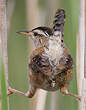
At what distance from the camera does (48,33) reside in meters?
1.38

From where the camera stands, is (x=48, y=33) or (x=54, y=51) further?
(x=48, y=33)

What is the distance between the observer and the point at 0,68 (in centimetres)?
113

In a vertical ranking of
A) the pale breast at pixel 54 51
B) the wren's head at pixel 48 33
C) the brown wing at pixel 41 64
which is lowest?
the brown wing at pixel 41 64

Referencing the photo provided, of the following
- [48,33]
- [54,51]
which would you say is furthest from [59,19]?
[54,51]

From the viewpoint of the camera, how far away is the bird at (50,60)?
1282mm

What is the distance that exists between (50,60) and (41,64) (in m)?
0.05

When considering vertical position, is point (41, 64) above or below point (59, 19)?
below

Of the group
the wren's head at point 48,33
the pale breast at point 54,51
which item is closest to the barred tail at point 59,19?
the wren's head at point 48,33

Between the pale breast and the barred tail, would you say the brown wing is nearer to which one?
the pale breast

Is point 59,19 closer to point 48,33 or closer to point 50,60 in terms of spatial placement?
point 48,33

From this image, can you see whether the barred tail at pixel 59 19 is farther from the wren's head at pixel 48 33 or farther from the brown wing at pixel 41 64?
the brown wing at pixel 41 64

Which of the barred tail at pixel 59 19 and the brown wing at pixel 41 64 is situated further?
the barred tail at pixel 59 19

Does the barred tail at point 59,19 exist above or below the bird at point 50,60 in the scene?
above

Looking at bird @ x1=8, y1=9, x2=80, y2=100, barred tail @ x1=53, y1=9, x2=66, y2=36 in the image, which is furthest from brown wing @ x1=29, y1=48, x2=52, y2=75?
barred tail @ x1=53, y1=9, x2=66, y2=36
